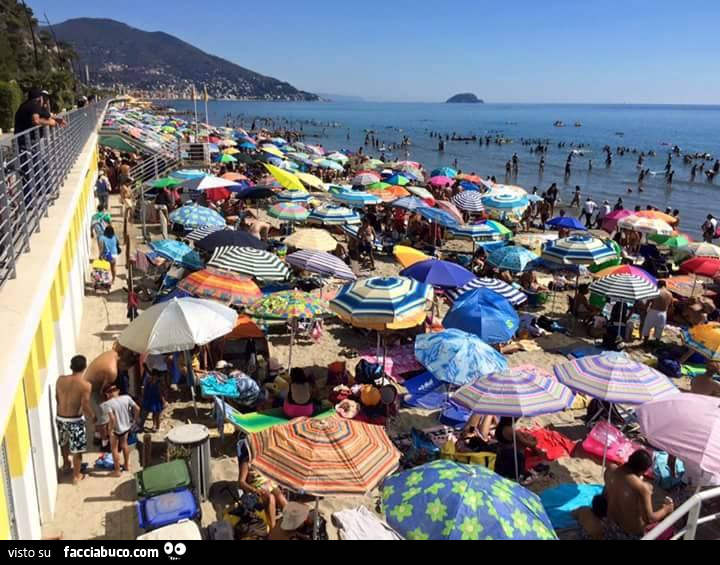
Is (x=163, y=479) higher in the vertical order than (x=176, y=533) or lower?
lower

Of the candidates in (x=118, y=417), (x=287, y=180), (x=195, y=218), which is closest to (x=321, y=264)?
(x=195, y=218)

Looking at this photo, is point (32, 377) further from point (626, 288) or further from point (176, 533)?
point (626, 288)

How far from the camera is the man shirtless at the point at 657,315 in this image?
35.6ft

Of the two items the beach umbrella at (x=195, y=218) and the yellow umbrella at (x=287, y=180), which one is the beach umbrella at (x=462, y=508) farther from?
the yellow umbrella at (x=287, y=180)

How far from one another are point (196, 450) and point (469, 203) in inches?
542

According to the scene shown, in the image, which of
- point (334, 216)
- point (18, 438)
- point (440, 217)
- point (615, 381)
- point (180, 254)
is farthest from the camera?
point (440, 217)

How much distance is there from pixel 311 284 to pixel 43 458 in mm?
7889

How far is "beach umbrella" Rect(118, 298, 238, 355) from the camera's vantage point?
21.3 ft

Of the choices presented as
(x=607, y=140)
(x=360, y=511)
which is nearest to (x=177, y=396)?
(x=360, y=511)

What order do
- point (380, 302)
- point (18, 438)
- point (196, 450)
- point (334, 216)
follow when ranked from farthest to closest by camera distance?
point (334, 216)
point (380, 302)
point (196, 450)
point (18, 438)

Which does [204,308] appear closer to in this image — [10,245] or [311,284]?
[10,245]

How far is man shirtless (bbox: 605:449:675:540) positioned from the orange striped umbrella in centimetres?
205

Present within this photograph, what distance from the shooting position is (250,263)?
9.06 metres

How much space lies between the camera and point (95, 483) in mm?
6016
